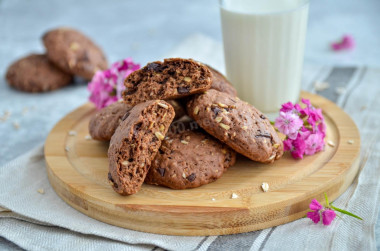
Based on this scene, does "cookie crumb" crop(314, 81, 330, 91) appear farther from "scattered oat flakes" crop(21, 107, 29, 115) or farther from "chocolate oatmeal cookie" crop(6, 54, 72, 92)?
"scattered oat flakes" crop(21, 107, 29, 115)

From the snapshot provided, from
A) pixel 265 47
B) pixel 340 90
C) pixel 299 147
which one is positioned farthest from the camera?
pixel 340 90

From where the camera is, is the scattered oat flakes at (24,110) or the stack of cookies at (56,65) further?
the stack of cookies at (56,65)

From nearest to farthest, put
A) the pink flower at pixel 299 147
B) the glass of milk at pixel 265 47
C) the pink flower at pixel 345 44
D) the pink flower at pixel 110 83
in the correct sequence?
the pink flower at pixel 299 147
the glass of milk at pixel 265 47
the pink flower at pixel 110 83
the pink flower at pixel 345 44

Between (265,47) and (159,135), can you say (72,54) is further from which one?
(159,135)

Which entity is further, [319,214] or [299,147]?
[299,147]

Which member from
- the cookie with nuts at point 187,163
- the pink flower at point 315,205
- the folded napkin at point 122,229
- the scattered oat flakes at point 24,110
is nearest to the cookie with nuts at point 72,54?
the scattered oat flakes at point 24,110

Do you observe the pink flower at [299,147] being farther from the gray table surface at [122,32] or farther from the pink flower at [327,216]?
the gray table surface at [122,32]

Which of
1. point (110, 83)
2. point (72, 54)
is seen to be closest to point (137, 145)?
point (110, 83)

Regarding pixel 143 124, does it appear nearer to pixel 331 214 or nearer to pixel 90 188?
pixel 90 188
